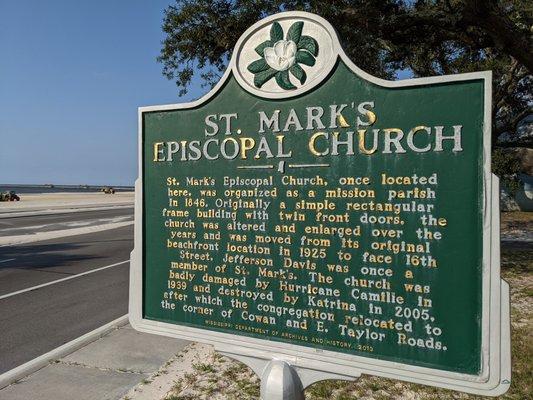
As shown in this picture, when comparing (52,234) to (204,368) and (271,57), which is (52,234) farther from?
(271,57)

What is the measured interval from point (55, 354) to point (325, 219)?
165 inches

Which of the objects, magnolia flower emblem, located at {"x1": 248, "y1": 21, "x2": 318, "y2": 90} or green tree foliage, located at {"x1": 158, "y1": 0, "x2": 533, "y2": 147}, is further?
green tree foliage, located at {"x1": 158, "y1": 0, "x2": 533, "y2": 147}

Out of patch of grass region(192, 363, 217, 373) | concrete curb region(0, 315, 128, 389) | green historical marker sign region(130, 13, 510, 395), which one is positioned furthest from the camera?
patch of grass region(192, 363, 217, 373)

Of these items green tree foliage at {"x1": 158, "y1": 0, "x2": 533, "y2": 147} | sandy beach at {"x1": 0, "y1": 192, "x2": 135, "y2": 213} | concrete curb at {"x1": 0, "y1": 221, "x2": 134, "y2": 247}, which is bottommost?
concrete curb at {"x1": 0, "y1": 221, "x2": 134, "y2": 247}

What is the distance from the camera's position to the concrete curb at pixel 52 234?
16.3 m

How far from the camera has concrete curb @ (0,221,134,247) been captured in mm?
16270

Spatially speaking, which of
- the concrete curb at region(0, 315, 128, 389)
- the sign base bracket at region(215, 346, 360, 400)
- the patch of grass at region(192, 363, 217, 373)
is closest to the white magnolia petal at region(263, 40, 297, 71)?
the sign base bracket at region(215, 346, 360, 400)

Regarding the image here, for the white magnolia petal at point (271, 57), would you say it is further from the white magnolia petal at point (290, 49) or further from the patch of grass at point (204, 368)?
the patch of grass at point (204, 368)

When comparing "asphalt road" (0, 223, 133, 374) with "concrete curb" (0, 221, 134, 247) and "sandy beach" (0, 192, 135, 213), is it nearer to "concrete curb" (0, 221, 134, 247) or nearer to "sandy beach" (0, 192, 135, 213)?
"concrete curb" (0, 221, 134, 247)

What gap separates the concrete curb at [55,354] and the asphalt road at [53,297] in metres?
0.25

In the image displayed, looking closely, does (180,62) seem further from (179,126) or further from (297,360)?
(297,360)

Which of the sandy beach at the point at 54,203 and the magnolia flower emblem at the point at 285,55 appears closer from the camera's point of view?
the magnolia flower emblem at the point at 285,55

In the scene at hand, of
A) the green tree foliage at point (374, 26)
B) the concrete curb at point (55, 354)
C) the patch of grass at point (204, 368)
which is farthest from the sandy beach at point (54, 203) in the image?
the patch of grass at point (204, 368)

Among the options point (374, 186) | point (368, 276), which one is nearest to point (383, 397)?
point (368, 276)
